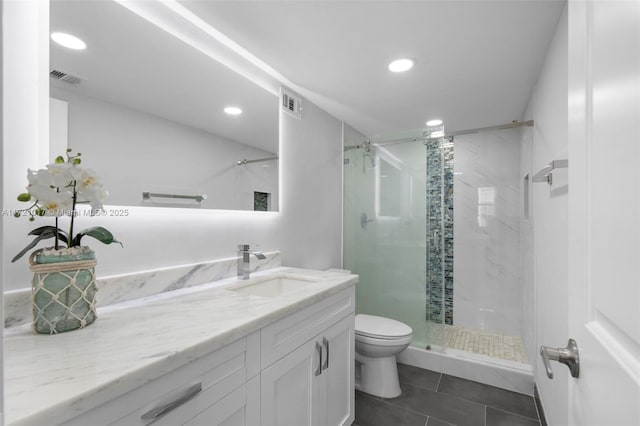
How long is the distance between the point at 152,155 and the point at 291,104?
3.79 ft

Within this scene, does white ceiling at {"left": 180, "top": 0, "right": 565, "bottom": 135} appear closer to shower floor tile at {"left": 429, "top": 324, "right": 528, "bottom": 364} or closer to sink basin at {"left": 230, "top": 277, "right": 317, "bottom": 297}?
sink basin at {"left": 230, "top": 277, "right": 317, "bottom": 297}

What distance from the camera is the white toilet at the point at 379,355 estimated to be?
2127mm

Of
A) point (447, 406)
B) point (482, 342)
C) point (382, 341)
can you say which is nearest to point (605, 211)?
point (382, 341)

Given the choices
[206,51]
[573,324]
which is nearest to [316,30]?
[206,51]

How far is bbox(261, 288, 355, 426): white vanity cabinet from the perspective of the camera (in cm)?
115

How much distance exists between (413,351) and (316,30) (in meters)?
2.51

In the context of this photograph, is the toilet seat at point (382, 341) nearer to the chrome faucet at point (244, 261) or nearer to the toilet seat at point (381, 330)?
the toilet seat at point (381, 330)

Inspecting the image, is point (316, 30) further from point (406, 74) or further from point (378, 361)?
point (378, 361)

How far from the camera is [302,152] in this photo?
2.38m

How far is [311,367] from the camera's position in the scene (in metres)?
1.39

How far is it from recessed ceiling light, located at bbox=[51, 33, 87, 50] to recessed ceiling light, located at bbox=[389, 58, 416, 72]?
4.99 ft

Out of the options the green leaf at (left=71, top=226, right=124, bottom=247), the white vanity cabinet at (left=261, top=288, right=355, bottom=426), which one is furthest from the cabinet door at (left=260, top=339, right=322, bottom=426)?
the green leaf at (left=71, top=226, right=124, bottom=247)

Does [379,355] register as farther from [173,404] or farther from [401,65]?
[401,65]

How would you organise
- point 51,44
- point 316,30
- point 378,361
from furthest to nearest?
point 378,361 → point 316,30 → point 51,44
